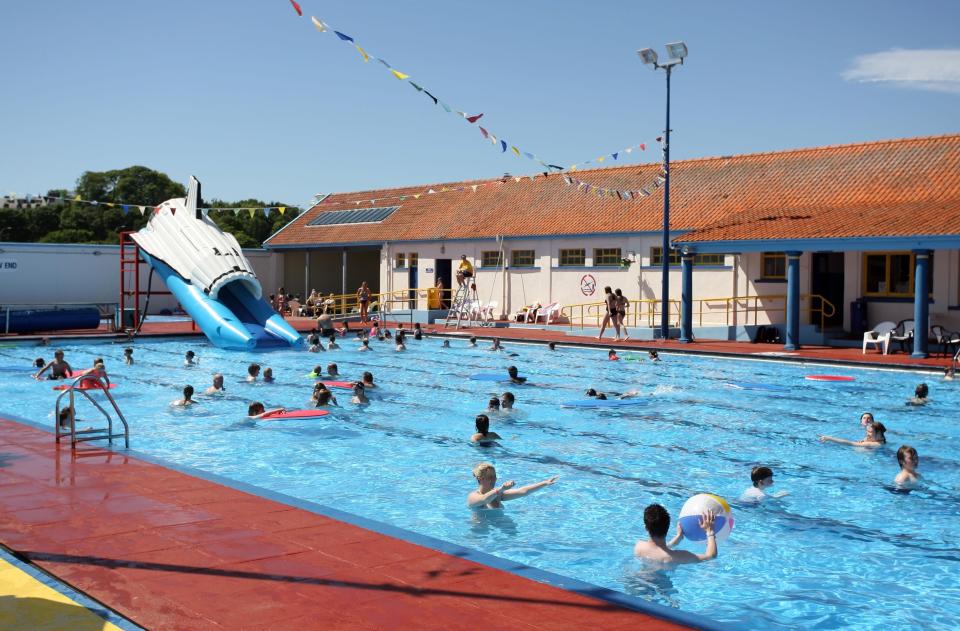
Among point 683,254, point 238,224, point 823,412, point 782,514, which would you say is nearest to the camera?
point 782,514

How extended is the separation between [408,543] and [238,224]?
2700 inches

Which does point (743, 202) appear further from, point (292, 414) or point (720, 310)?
point (292, 414)

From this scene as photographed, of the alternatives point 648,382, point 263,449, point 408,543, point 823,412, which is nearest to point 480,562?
point 408,543

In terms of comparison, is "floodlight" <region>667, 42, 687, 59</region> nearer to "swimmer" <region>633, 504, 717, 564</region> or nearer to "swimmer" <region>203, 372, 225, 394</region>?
"swimmer" <region>203, 372, 225, 394</region>

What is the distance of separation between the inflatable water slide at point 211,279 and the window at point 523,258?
10.7 m

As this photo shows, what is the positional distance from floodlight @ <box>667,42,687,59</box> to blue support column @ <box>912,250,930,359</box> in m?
7.67

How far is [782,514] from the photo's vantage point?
8953mm

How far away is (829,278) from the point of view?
87.8ft

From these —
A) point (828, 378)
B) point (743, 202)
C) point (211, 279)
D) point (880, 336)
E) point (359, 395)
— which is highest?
point (743, 202)

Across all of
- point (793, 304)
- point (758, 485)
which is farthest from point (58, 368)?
point (793, 304)

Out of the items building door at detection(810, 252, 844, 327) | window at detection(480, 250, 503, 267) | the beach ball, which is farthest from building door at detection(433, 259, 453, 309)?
the beach ball

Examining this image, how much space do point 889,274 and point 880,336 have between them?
2.98 meters

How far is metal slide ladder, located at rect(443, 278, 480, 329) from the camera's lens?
32.8 metres

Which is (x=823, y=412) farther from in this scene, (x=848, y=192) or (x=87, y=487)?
(x=848, y=192)
